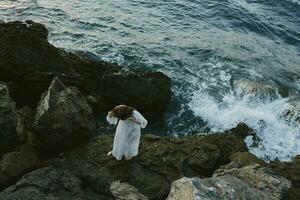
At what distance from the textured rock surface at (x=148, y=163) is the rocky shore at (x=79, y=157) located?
0.02 meters

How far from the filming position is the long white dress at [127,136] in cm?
1070

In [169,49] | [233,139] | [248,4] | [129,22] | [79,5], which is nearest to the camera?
[233,139]

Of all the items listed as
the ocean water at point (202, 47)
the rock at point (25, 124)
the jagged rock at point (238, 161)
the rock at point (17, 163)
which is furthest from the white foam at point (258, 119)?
the rock at point (17, 163)

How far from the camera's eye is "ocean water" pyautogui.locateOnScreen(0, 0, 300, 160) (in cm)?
1659

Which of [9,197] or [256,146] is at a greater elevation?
[9,197]

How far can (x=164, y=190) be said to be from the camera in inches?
399

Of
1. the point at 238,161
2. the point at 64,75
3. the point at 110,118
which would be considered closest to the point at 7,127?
the point at 110,118

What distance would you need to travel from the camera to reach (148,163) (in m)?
10.9

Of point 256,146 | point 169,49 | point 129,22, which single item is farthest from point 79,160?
point 129,22

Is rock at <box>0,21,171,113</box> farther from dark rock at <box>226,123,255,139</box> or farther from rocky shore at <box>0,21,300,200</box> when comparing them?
dark rock at <box>226,123,255,139</box>

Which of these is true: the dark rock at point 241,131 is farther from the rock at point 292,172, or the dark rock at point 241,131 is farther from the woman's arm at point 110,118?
the woman's arm at point 110,118

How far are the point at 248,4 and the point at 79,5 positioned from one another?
12110mm

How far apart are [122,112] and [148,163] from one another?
143 cm

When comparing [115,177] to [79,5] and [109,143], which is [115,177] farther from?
[79,5]
